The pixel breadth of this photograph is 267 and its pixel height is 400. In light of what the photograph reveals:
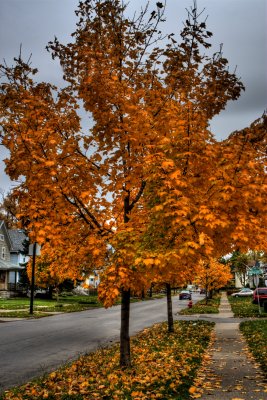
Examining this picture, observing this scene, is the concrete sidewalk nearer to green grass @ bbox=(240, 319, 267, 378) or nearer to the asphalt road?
green grass @ bbox=(240, 319, 267, 378)

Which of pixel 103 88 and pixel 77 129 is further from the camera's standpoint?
pixel 77 129

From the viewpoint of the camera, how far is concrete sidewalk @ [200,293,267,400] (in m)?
6.53

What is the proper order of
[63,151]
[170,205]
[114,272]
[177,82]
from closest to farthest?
[170,205], [114,272], [63,151], [177,82]

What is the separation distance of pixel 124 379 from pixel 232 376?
7.20 ft

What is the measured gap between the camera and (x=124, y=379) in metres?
7.33

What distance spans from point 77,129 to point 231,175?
3754mm

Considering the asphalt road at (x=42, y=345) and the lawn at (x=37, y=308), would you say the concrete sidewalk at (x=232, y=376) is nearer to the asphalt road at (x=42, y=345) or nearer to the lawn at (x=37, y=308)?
the asphalt road at (x=42, y=345)

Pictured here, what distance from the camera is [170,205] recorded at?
5938 mm

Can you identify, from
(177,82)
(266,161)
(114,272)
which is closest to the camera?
(266,161)

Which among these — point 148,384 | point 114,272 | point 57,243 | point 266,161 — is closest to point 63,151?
point 57,243

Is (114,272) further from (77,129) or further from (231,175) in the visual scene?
(77,129)

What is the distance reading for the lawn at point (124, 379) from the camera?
21.5 feet

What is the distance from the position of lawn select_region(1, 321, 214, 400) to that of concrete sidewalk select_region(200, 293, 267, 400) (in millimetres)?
284

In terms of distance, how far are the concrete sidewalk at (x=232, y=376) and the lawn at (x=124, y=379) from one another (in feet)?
0.93
